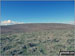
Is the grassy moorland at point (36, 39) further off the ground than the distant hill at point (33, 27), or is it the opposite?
the distant hill at point (33, 27)

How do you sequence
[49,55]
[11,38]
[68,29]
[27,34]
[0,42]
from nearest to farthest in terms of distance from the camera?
[49,55], [0,42], [11,38], [27,34], [68,29]

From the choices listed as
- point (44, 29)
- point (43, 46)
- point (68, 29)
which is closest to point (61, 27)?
point (68, 29)

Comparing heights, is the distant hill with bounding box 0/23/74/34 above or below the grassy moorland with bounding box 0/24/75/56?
above

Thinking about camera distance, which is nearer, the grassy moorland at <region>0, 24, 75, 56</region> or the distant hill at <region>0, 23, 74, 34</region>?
the grassy moorland at <region>0, 24, 75, 56</region>

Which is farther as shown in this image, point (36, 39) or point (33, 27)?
point (33, 27)

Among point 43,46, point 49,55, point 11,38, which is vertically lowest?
point 49,55

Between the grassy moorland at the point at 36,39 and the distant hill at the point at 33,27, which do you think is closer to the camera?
the grassy moorland at the point at 36,39

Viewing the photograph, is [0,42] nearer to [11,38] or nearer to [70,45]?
[11,38]

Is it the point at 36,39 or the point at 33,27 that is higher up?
the point at 33,27
